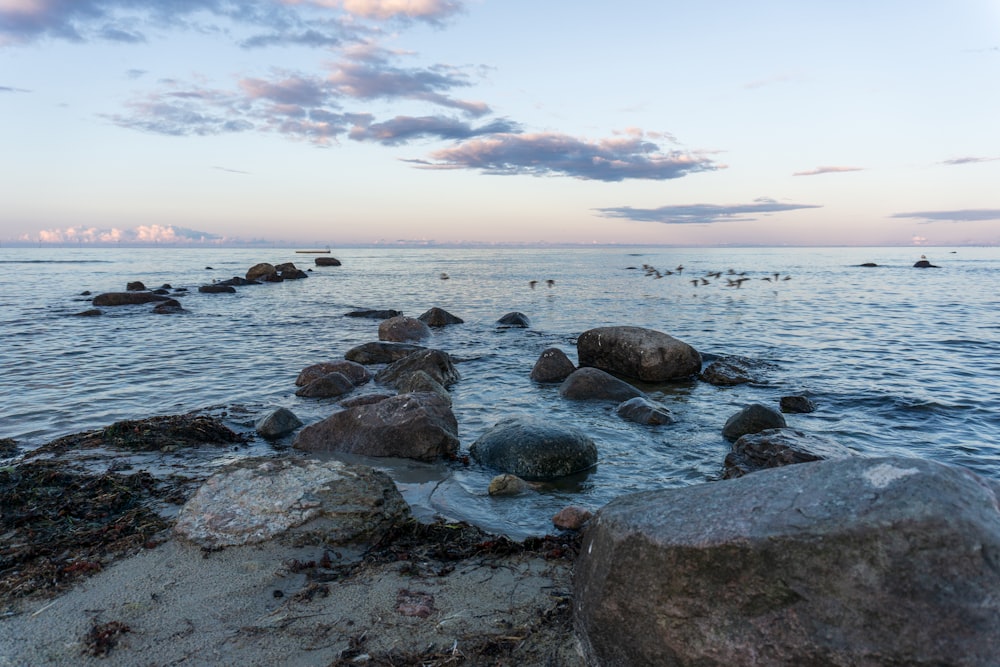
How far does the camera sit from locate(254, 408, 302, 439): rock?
928cm

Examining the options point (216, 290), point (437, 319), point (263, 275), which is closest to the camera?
point (437, 319)

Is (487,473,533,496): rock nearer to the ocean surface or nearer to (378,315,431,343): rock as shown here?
the ocean surface

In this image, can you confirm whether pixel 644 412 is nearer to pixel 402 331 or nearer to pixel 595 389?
pixel 595 389

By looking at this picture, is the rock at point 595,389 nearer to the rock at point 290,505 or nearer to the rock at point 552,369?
the rock at point 552,369

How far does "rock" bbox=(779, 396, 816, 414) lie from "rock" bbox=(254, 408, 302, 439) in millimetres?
8761

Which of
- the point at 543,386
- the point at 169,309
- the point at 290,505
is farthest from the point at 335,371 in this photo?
the point at 169,309

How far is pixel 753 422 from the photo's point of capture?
914cm

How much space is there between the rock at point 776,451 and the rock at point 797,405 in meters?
3.09

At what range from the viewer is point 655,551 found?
3244 mm

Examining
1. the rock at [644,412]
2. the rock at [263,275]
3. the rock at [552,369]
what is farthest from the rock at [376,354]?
the rock at [263,275]

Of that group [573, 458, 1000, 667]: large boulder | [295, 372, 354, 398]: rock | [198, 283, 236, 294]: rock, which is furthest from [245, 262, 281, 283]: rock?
[573, 458, 1000, 667]: large boulder

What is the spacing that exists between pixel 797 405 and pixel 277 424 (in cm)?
917

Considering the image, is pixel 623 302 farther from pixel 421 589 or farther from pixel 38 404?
pixel 421 589

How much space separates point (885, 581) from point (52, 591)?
5.67 meters
